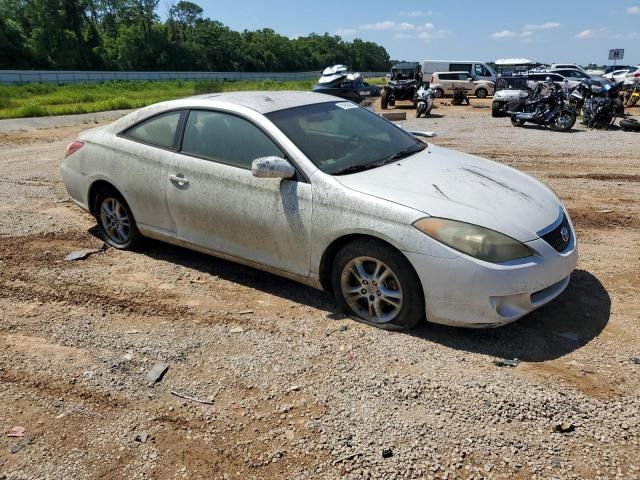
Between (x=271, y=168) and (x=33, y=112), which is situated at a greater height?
(x=33, y=112)

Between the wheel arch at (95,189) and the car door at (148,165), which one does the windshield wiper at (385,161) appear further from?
the wheel arch at (95,189)

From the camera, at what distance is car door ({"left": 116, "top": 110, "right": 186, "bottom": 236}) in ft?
14.8

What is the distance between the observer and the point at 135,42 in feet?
295

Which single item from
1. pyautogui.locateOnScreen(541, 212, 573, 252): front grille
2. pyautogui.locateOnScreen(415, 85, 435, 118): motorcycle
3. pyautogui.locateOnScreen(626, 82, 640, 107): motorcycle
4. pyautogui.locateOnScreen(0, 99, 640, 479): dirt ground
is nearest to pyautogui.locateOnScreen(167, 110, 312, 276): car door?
pyautogui.locateOnScreen(0, 99, 640, 479): dirt ground

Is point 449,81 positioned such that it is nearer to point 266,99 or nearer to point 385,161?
point 266,99

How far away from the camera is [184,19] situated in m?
120

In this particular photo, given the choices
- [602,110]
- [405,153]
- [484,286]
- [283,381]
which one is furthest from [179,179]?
[602,110]

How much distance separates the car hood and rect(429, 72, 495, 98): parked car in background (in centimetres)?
2770

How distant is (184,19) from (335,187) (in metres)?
131

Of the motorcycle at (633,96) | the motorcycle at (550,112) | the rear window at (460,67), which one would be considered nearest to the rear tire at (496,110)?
the motorcycle at (550,112)

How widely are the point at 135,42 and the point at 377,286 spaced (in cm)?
9815

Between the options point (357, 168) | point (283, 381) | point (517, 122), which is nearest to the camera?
point (283, 381)

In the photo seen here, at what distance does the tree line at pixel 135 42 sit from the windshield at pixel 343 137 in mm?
81768

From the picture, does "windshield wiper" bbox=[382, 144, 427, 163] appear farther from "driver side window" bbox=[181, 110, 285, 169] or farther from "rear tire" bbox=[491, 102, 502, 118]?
"rear tire" bbox=[491, 102, 502, 118]
